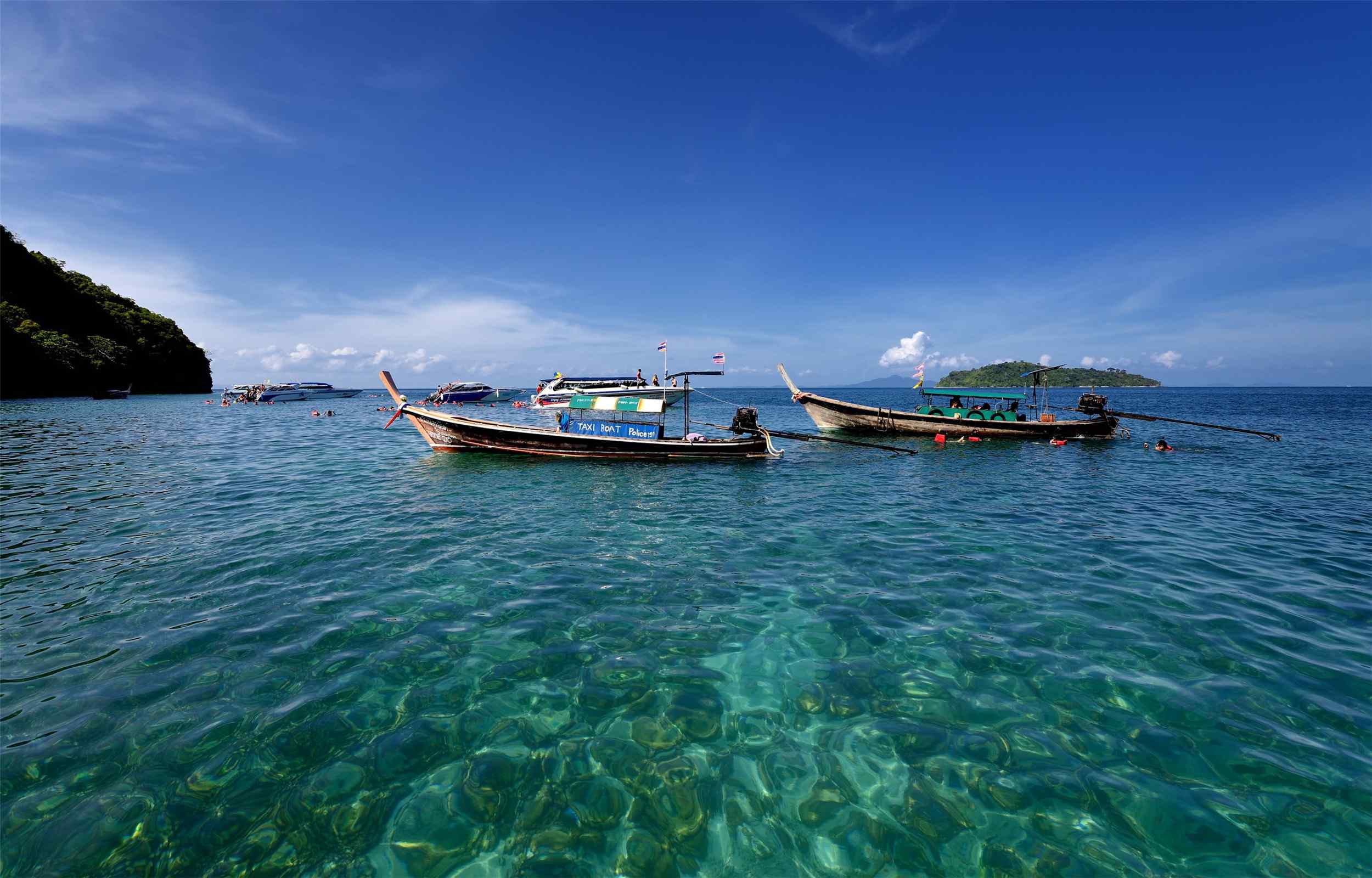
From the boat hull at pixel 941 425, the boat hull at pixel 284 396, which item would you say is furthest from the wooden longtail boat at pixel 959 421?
the boat hull at pixel 284 396

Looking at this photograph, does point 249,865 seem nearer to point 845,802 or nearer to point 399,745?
point 399,745

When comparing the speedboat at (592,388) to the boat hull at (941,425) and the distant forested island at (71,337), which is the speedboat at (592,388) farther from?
the distant forested island at (71,337)

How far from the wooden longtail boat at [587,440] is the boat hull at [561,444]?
0.09ft

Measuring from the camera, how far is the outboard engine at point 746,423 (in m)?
26.2

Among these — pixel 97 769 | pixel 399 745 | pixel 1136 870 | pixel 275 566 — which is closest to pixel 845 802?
pixel 1136 870

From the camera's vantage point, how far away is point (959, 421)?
115ft

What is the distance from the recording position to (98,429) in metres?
36.1

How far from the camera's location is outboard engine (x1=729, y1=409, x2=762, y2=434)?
86.1 ft

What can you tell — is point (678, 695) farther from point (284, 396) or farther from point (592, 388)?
point (284, 396)

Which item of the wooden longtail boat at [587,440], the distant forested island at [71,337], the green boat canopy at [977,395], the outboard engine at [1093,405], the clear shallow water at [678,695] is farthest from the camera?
the distant forested island at [71,337]

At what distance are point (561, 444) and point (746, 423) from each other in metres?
9.92

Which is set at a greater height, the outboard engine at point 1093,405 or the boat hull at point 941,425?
the outboard engine at point 1093,405

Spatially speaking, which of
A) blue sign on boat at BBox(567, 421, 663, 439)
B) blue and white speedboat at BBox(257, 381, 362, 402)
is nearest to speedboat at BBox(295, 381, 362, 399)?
blue and white speedboat at BBox(257, 381, 362, 402)

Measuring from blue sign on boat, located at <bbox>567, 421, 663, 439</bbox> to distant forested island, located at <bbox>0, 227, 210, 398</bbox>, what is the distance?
10726 cm
